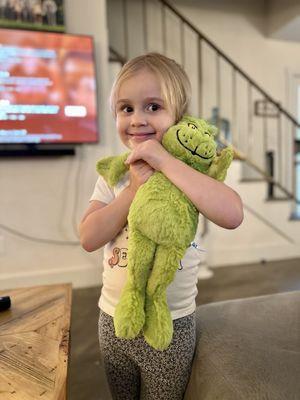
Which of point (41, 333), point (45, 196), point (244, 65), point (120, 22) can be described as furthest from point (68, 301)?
point (244, 65)

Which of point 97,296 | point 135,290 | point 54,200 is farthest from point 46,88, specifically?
point 135,290

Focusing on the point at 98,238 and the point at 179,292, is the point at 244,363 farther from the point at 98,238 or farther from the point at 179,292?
the point at 98,238

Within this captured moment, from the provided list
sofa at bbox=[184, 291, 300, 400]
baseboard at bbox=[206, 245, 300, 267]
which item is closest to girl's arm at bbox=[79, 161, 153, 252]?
sofa at bbox=[184, 291, 300, 400]

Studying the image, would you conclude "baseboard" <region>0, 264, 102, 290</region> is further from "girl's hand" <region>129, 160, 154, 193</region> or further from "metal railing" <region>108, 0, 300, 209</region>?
"girl's hand" <region>129, 160, 154, 193</region>

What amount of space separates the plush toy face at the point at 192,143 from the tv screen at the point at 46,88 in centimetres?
173

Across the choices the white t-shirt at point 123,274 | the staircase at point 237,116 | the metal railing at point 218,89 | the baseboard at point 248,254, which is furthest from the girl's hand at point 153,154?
the metal railing at point 218,89

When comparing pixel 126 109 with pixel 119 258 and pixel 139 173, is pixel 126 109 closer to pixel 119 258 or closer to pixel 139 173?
pixel 139 173

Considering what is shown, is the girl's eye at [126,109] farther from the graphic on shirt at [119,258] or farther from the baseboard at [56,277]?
the baseboard at [56,277]

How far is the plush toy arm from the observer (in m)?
0.61

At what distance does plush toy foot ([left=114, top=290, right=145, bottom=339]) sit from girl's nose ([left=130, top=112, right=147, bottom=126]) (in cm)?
32

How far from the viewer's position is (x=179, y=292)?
678 millimetres

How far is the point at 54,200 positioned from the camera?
231 cm

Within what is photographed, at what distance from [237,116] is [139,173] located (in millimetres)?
3428

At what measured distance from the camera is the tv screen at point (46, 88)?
2047 millimetres
